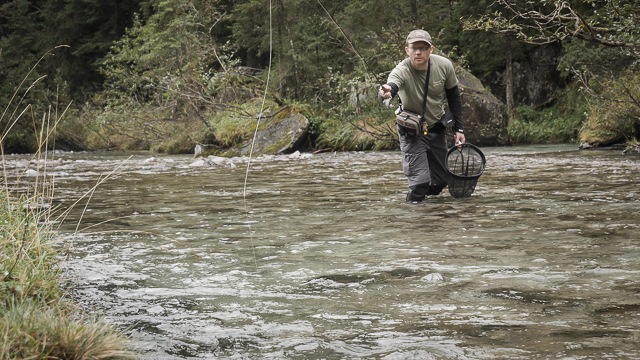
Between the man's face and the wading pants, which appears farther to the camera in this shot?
the wading pants

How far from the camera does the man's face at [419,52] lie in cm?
786

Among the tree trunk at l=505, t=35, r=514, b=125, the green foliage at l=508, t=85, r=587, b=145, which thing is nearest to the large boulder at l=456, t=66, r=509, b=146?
the green foliage at l=508, t=85, r=587, b=145

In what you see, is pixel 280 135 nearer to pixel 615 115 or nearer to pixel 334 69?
pixel 334 69

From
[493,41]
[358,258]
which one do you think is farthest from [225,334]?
[493,41]

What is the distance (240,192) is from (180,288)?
18.9 feet

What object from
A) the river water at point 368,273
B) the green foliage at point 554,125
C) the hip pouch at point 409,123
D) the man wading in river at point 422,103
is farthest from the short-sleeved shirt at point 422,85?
the green foliage at point 554,125

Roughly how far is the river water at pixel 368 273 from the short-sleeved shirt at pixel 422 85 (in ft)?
3.39

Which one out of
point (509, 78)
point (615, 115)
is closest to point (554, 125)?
point (509, 78)

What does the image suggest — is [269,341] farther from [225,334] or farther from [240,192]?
[240,192]

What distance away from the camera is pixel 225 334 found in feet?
11.2

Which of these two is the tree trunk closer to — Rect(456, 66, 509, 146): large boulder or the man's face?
Rect(456, 66, 509, 146): large boulder

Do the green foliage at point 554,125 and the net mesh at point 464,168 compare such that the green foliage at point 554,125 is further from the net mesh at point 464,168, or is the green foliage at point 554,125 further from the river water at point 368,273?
the net mesh at point 464,168

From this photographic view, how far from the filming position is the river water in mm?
3237

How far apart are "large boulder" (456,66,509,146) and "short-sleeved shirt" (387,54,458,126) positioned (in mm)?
12286
